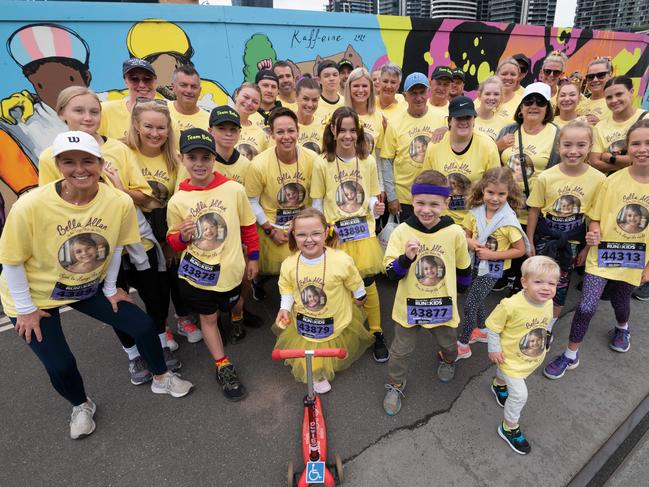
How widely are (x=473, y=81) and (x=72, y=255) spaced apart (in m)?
11.2

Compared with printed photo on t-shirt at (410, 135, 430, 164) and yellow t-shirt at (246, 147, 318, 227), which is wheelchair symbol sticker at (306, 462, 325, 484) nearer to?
yellow t-shirt at (246, 147, 318, 227)

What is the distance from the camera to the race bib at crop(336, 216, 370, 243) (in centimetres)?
343

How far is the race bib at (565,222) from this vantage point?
10.6 feet

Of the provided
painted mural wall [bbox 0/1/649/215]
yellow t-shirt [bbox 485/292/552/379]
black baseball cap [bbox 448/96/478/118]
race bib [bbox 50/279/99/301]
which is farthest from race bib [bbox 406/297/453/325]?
painted mural wall [bbox 0/1/649/215]

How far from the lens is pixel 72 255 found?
2.42 metres

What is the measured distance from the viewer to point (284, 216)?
369 cm

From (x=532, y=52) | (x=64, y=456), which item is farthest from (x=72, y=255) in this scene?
(x=532, y=52)

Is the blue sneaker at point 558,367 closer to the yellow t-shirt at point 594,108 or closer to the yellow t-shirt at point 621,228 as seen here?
the yellow t-shirt at point 621,228

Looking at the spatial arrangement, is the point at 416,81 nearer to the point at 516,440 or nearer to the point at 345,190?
the point at 345,190

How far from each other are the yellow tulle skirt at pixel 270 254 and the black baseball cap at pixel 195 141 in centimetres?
122

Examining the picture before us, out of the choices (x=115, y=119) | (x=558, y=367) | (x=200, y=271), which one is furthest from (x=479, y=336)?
(x=115, y=119)

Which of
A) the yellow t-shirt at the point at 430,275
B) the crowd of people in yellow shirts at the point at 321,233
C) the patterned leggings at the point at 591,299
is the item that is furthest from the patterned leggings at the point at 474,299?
the patterned leggings at the point at 591,299

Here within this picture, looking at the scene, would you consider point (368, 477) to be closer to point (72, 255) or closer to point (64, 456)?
point (64, 456)

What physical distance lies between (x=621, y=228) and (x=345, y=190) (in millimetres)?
2267
